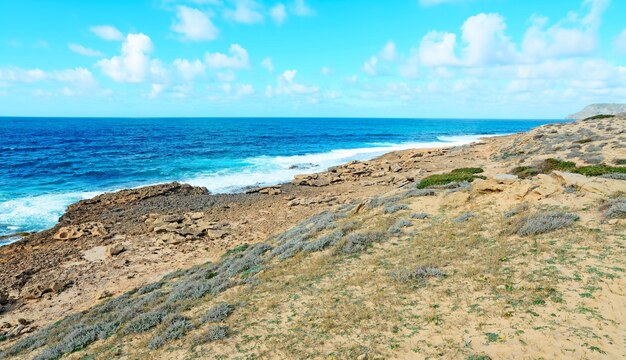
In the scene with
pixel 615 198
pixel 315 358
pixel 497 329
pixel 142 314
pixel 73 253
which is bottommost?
pixel 73 253

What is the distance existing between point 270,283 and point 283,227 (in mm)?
10185

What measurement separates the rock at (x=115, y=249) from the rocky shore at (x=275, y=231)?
0.16 feet

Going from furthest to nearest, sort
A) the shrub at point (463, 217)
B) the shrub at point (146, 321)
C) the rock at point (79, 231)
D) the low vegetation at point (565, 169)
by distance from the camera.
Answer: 1. the rock at point (79, 231)
2. the low vegetation at point (565, 169)
3. the shrub at point (463, 217)
4. the shrub at point (146, 321)

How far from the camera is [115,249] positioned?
17500 mm

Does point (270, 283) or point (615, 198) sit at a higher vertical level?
point (615, 198)

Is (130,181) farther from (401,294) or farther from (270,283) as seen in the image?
(401,294)

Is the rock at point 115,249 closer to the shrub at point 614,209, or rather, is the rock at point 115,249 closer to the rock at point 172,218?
the rock at point 172,218

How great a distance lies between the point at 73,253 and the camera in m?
17.6

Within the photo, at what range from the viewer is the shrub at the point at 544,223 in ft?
32.5

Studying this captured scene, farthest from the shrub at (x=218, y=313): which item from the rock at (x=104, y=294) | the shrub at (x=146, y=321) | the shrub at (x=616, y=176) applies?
the shrub at (x=616, y=176)

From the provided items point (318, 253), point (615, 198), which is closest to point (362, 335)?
point (318, 253)

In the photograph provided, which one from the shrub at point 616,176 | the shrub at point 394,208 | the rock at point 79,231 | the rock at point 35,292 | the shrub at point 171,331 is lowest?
the rock at point 35,292

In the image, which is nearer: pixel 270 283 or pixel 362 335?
pixel 362 335

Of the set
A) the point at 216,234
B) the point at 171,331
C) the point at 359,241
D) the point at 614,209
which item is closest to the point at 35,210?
the point at 216,234
